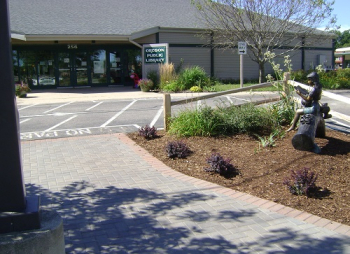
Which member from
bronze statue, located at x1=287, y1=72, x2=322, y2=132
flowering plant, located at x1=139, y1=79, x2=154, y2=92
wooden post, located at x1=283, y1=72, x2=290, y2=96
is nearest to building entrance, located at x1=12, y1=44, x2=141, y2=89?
flowering plant, located at x1=139, y1=79, x2=154, y2=92

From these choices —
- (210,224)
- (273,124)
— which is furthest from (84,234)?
(273,124)

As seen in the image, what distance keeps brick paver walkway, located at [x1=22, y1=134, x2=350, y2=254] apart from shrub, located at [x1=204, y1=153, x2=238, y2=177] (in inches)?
15.3

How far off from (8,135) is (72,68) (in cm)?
2240

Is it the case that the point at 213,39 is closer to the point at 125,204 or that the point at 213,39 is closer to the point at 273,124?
the point at 273,124

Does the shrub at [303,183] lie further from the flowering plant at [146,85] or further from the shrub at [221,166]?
the flowering plant at [146,85]

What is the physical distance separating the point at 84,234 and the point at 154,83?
59.2ft

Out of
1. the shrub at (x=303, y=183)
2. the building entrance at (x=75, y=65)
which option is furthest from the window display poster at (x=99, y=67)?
the shrub at (x=303, y=183)

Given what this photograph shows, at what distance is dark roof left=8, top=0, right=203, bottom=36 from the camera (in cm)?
2247

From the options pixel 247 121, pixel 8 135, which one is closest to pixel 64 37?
pixel 247 121

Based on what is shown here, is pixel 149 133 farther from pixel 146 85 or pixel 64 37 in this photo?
pixel 64 37

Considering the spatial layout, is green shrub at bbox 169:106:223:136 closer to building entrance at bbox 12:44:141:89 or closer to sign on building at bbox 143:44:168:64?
sign on building at bbox 143:44:168:64

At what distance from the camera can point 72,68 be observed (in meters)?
24.8

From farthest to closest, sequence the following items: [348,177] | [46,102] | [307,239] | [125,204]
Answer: [46,102], [348,177], [125,204], [307,239]

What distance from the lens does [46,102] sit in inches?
680
